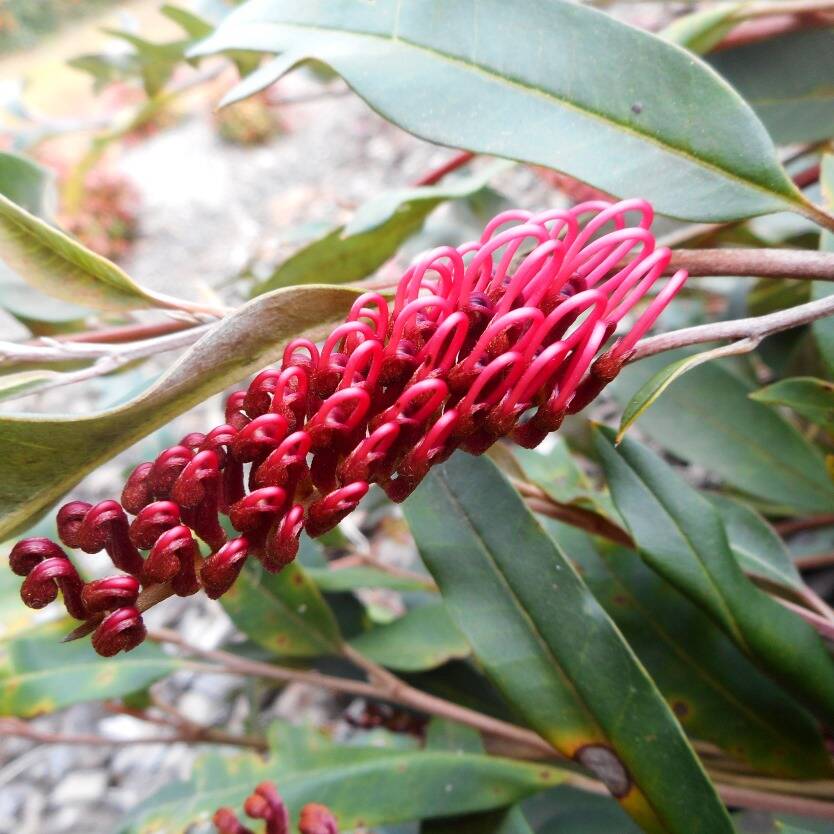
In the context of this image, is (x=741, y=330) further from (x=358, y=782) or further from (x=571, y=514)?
(x=358, y=782)

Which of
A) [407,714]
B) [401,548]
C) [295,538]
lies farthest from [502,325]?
[401,548]

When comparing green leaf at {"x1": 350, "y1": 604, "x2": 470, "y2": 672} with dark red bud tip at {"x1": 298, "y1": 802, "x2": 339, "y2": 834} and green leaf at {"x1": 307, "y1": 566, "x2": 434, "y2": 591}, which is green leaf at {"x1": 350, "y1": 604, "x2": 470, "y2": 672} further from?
dark red bud tip at {"x1": 298, "y1": 802, "x2": 339, "y2": 834}

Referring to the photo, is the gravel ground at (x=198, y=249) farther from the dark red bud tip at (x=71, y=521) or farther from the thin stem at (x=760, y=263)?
the thin stem at (x=760, y=263)

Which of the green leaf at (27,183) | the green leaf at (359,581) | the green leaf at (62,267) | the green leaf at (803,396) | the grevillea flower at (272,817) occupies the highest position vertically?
the green leaf at (803,396)

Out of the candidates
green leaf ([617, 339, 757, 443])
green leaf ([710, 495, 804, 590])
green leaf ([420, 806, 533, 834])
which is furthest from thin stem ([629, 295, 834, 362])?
green leaf ([420, 806, 533, 834])

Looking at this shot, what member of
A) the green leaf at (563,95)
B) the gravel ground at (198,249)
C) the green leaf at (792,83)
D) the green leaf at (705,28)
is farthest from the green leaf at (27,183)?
the green leaf at (792,83)

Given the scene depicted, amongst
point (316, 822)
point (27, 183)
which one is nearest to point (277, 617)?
point (316, 822)
